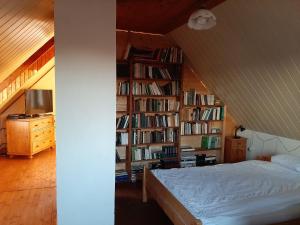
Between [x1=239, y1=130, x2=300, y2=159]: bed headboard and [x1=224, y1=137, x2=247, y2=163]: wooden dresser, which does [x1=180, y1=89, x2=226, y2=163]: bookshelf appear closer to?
[x1=224, y1=137, x2=247, y2=163]: wooden dresser

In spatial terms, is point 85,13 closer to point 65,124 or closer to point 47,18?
point 65,124

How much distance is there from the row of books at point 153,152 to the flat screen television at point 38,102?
287 cm

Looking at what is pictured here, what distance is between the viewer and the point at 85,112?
2.00m

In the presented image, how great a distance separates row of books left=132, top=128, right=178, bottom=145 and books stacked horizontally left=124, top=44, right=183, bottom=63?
3.93 ft

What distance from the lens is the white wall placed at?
75.7 inches

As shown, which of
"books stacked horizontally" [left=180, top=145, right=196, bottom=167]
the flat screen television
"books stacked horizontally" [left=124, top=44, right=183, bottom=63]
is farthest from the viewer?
the flat screen television

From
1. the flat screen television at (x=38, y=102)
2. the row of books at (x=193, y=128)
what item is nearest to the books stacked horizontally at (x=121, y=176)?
the row of books at (x=193, y=128)

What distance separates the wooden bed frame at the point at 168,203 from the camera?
6.63 ft

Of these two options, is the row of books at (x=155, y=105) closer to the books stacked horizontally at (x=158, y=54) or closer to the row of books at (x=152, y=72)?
the row of books at (x=152, y=72)

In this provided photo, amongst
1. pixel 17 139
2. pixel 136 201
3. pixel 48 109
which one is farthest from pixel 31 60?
pixel 136 201

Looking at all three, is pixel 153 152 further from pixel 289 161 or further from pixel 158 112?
pixel 289 161

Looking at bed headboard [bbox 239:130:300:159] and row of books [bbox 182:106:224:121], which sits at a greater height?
row of books [bbox 182:106:224:121]

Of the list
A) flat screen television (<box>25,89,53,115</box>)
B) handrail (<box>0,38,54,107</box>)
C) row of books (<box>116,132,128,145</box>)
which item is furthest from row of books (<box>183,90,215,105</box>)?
flat screen television (<box>25,89,53,115</box>)

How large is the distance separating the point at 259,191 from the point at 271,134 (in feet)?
5.67
